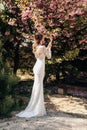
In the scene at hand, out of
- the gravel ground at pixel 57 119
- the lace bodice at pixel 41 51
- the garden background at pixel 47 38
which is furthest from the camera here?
the garden background at pixel 47 38

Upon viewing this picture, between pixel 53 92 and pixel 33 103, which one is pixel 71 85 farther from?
pixel 33 103

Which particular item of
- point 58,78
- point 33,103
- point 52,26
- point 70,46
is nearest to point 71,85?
point 58,78

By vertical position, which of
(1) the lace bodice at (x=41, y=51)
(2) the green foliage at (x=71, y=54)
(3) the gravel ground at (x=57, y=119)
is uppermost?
(2) the green foliage at (x=71, y=54)

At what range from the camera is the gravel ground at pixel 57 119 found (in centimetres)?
1054

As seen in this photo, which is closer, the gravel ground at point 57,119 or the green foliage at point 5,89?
the gravel ground at point 57,119

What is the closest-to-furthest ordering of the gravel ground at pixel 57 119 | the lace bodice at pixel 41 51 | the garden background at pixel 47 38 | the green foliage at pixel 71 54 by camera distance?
the gravel ground at pixel 57 119 < the lace bodice at pixel 41 51 < the garden background at pixel 47 38 < the green foliage at pixel 71 54

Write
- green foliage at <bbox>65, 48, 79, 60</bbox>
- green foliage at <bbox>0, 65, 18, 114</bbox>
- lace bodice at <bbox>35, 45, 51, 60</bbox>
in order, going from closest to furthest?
green foliage at <bbox>0, 65, 18, 114</bbox> → lace bodice at <bbox>35, 45, 51, 60</bbox> → green foliage at <bbox>65, 48, 79, 60</bbox>

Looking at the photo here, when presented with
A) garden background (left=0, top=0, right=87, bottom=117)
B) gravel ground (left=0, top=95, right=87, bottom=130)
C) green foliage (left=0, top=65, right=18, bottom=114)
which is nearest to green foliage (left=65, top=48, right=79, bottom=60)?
garden background (left=0, top=0, right=87, bottom=117)

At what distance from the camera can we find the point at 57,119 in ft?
37.8

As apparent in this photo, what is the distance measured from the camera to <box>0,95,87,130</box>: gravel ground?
415 inches

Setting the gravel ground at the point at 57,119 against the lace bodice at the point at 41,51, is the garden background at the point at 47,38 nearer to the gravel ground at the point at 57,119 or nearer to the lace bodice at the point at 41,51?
the gravel ground at the point at 57,119

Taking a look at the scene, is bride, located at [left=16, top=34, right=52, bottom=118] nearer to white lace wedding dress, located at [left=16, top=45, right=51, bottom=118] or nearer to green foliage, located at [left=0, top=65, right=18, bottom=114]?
white lace wedding dress, located at [left=16, top=45, right=51, bottom=118]

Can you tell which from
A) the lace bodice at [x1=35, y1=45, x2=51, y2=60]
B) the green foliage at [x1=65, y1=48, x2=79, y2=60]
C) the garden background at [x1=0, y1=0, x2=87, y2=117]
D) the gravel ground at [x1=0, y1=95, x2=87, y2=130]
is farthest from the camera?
the green foliage at [x1=65, y1=48, x2=79, y2=60]

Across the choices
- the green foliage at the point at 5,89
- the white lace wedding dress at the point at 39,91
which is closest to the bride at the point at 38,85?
the white lace wedding dress at the point at 39,91
